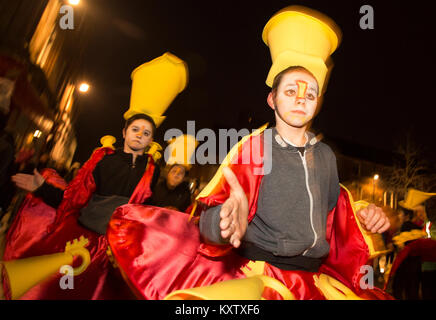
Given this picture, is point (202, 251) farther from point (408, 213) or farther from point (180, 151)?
point (408, 213)

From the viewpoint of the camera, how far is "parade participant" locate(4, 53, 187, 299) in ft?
6.81

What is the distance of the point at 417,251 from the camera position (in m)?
2.56

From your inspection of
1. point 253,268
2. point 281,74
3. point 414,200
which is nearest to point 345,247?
point 253,268

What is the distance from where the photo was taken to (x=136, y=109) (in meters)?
3.21

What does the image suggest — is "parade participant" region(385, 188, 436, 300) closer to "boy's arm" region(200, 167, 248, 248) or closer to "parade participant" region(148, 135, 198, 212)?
"boy's arm" region(200, 167, 248, 248)

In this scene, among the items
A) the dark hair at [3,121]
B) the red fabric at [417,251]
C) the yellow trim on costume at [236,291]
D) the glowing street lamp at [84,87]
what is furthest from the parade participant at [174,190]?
the yellow trim on costume at [236,291]

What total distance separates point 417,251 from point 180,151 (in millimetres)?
3730

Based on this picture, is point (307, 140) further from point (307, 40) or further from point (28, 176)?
point (28, 176)

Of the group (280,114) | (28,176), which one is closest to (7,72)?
(28,176)

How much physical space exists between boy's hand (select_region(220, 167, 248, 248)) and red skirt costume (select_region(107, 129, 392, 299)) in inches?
6.5

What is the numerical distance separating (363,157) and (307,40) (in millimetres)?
30901

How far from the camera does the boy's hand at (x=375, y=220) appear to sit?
4.97 feet

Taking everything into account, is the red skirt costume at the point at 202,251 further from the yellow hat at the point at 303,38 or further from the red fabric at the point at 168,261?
the yellow hat at the point at 303,38

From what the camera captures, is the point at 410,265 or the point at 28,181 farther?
the point at 410,265
